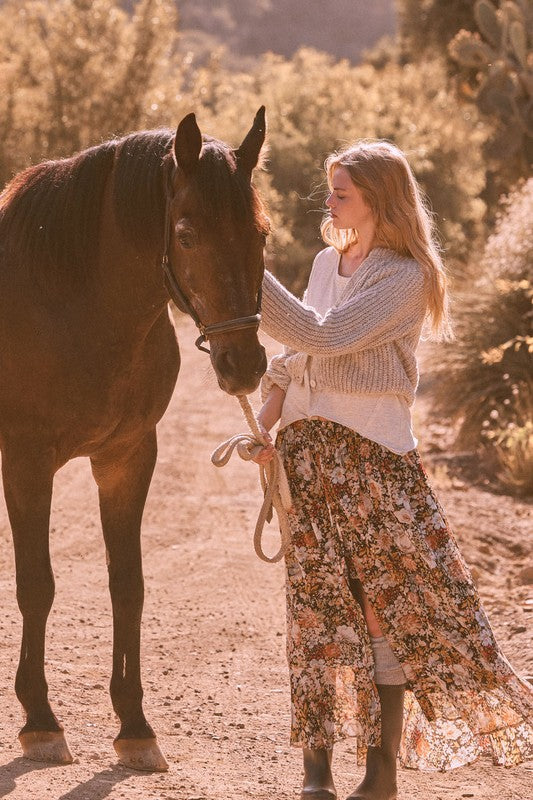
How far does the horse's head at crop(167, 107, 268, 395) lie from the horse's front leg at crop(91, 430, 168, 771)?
34.6 inches

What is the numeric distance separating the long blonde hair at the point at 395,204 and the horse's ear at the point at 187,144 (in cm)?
47

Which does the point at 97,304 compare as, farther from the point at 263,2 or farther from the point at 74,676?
the point at 263,2

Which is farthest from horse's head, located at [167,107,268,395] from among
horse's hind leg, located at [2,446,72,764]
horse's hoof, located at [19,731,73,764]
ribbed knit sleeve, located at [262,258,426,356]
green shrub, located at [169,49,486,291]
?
green shrub, located at [169,49,486,291]

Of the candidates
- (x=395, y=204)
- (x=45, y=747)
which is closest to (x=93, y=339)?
(x=395, y=204)

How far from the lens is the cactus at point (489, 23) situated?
18.9 m

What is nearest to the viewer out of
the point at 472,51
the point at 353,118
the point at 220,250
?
the point at 220,250

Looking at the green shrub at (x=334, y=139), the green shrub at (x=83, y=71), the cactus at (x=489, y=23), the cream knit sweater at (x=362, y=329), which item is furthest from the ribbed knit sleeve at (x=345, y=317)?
the cactus at (x=489, y=23)

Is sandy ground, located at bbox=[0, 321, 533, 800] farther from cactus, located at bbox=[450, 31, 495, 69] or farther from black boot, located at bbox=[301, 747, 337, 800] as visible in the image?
cactus, located at bbox=[450, 31, 495, 69]

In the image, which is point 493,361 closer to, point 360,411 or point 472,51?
point 360,411

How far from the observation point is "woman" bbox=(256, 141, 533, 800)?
3721 millimetres

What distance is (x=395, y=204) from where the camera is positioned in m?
3.74

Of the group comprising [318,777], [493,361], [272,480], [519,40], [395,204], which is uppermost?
[519,40]

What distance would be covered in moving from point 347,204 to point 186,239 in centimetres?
55

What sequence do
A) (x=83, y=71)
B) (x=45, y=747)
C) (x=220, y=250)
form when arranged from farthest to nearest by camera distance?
(x=83, y=71), (x=45, y=747), (x=220, y=250)
